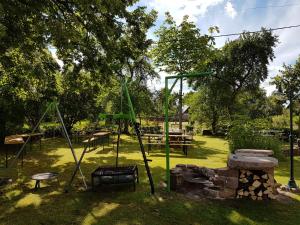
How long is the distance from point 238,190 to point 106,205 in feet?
10.5

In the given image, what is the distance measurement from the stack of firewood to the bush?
14.7 ft

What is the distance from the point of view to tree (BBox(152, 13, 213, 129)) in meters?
15.6

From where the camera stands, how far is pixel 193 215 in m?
5.51

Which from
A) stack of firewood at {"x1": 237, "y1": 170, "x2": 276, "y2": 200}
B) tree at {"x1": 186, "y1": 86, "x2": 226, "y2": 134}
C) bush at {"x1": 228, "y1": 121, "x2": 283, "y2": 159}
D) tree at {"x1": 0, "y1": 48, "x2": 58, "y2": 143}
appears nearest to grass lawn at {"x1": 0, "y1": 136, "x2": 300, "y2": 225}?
stack of firewood at {"x1": 237, "y1": 170, "x2": 276, "y2": 200}

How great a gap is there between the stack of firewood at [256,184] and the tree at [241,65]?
19.9 metres

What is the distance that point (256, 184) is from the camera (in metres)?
6.40

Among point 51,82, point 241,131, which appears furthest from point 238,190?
point 51,82

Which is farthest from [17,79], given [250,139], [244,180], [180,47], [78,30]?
[244,180]

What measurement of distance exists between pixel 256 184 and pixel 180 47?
36.0ft

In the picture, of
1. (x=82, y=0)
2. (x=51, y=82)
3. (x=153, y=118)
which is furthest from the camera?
(x=153, y=118)

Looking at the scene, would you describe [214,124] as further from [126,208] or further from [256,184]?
[126,208]

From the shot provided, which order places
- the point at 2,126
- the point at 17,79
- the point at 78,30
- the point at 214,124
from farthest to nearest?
the point at 214,124, the point at 2,126, the point at 17,79, the point at 78,30

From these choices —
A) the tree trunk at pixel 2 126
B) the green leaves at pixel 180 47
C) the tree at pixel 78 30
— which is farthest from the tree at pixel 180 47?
the tree trunk at pixel 2 126

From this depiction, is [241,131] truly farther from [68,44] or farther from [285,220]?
[68,44]
